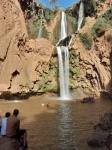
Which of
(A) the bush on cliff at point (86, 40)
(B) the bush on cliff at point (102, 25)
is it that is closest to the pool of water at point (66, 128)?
(A) the bush on cliff at point (86, 40)

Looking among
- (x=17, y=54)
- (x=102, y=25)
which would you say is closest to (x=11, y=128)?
(x=17, y=54)

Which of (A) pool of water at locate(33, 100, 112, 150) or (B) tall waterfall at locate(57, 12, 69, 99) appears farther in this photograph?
(B) tall waterfall at locate(57, 12, 69, 99)

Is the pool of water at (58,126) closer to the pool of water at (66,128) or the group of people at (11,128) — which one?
the pool of water at (66,128)

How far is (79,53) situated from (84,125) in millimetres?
16567

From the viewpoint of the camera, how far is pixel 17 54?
88.1 ft

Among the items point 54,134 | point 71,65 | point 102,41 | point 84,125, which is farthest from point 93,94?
point 54,134

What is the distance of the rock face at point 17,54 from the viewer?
85.0 feet

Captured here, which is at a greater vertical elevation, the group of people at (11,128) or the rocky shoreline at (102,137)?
the group of people at (11,128)

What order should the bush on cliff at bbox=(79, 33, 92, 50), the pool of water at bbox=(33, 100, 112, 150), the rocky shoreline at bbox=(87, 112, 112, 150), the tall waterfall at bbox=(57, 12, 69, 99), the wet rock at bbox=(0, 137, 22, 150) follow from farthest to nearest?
1. the bush on cliff at bbox=(79, 33, 92, 50)
2. the tall waterfall at bbox=(57, 12, 69, 99)
3. the pool of water at bbox=(33, 100, 112, 150)
4. the rocky shoreline at bbox=(87, 112, 112, 150)
5. the wet rock at bbox=(0, 137, 22, 150)

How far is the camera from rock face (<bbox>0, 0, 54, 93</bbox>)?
85.0ft

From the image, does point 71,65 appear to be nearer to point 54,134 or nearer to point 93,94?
point 93,94

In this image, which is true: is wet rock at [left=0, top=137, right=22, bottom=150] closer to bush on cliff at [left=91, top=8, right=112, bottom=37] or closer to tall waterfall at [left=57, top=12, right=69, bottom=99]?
tall waterfall at [left=57, top=12, right=69, bottom=99]

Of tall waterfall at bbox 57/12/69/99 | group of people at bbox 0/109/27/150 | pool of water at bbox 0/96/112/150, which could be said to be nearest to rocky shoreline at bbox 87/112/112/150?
pool of water at bbox 0/96/112/150

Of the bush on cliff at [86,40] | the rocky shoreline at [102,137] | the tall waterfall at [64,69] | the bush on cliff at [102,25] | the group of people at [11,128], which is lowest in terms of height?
the rocky shoreline at [102,137]
